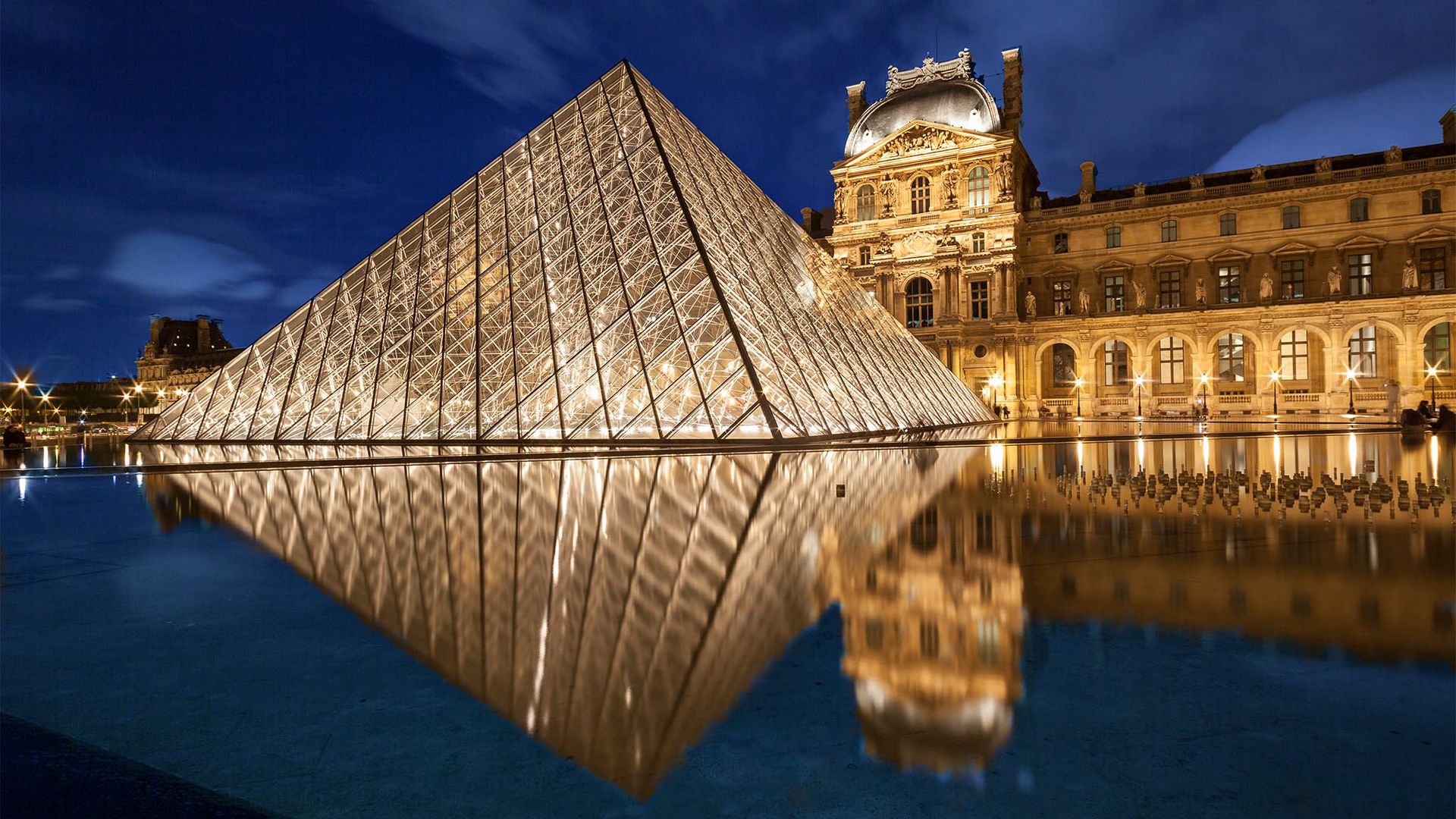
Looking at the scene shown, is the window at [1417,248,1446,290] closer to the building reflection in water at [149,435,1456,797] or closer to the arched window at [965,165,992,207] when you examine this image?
the arched window at [965,165,992,207]

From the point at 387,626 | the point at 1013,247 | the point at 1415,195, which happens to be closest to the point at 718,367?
the point at 387,626

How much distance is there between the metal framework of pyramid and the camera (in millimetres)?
16578

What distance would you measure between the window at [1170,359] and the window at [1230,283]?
306 centimetres

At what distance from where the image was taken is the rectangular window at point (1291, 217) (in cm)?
3825

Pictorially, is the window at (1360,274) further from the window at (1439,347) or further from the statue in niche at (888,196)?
the statue in niche at (888,196)

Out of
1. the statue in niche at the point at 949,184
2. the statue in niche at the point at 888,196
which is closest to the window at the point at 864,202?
the statue in niche at the point at 888,196

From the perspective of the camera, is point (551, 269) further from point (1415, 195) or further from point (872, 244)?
point (1415, 195)

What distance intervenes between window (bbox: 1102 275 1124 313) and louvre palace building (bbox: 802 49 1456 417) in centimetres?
9

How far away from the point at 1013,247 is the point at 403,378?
108 ft

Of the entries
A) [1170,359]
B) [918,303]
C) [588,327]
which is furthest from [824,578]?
[1170,359]

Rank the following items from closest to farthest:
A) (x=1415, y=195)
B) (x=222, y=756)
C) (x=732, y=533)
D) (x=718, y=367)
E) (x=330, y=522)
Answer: (x=222, y=756), (x=732, y=533), (x=330, y=522), (x=718, y=367), (x=1415, y=195)

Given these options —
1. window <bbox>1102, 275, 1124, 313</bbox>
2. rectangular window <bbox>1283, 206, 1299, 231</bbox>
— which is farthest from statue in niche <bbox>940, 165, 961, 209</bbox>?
rectangular window <bbox>1283, 206, 1299, 231</bbox>

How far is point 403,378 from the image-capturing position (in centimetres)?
2044

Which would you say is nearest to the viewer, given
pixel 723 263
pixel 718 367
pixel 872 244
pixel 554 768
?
pixel 554 768
